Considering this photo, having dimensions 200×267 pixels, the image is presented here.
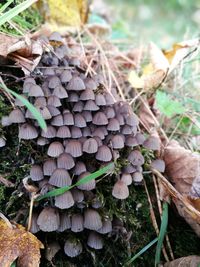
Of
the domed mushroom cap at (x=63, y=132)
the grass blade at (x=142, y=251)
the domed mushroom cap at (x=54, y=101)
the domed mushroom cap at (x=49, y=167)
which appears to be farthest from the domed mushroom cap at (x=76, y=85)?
the grass blade at (x=142, y=251)

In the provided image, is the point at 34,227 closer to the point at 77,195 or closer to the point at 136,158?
the point at 77,195

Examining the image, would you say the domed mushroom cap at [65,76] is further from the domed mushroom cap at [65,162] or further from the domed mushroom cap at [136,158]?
the domed mushroom cap at [136,158]

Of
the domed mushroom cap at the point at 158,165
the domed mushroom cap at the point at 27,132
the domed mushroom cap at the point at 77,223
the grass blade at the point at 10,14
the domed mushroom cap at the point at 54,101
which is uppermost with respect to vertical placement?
the grass blade at the point at 10,14

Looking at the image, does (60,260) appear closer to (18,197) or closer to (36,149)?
(18,197)

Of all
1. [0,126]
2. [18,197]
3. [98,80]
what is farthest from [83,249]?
[98,80]

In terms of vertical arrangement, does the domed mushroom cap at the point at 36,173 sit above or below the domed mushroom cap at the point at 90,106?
below

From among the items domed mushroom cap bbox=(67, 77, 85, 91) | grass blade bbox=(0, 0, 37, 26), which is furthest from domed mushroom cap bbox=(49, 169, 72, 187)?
grass blade bbox=(0, 0, 37, 26)
